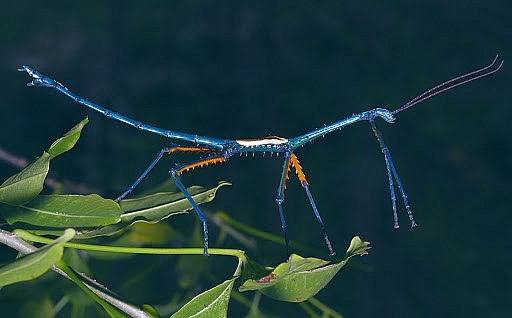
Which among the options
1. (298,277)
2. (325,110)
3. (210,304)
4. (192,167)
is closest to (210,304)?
(210,304)

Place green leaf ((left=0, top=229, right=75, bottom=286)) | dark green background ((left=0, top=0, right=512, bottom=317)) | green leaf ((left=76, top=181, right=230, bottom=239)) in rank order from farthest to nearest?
dark green background ((left=0, top=0, right=512, bottom=317)) → green leaf ((left=76, top=181, right=230, bottom=239)) → green leaf ((left=0, top=229, right=75, bottom=286))

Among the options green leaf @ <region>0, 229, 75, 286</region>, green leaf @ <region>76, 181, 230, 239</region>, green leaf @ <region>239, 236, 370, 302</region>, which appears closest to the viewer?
green leaf @ <region>0, 229, 75, 286</region>

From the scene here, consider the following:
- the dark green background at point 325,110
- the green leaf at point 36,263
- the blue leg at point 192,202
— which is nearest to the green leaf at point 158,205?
the blue leg at point 192,202

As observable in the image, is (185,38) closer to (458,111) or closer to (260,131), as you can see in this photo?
(260,131)

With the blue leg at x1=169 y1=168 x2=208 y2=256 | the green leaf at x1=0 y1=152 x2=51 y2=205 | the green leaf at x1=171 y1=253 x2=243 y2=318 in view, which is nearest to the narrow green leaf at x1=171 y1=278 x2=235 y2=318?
the green leaf at x1=171 y1=253 x2=243 y2=318

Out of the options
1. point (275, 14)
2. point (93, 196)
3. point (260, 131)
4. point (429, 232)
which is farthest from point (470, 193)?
point (93, 196)

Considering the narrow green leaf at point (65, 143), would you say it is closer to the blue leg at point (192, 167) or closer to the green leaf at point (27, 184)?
the green leaf at point (27, 184)

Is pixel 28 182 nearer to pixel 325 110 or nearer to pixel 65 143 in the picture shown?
pixel 65 143

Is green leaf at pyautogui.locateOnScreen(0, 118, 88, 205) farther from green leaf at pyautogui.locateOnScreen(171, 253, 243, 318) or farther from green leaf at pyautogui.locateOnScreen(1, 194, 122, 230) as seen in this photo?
green leaf at pyautogui.locateOnScreen(171, 253, 243, 318)
